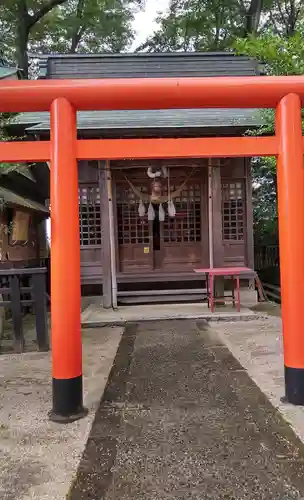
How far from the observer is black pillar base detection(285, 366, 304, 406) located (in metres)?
3.74

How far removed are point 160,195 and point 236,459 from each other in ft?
22.7

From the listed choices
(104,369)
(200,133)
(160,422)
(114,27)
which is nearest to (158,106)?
(160,422)

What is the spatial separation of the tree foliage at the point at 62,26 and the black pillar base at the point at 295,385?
17.3 meters

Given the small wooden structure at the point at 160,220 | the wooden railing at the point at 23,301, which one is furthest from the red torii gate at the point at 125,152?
the small wooden structure at the point at 160,220

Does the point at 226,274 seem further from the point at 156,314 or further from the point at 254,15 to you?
the point at 254,15

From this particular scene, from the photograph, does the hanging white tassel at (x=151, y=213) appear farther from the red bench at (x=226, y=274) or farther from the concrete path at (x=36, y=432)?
the concrete path at (x=36, y=432)

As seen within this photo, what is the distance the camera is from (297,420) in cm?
343

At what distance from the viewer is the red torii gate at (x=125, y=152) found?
3680 mm

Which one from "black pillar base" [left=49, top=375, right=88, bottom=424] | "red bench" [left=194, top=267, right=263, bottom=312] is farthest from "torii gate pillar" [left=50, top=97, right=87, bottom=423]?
"red bench" [left=194, top=267, right=263, bottom=312]

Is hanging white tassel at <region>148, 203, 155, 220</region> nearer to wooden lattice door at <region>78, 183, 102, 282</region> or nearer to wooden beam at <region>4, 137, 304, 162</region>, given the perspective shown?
wooden lattice door at <region>78, 183, 102, 282</region>

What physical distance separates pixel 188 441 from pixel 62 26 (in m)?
21.3

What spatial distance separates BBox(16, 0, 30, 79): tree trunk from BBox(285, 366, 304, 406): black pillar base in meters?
17.5

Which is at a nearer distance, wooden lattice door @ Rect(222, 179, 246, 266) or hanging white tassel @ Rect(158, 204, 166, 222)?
hanging white tassel @ Rect(158, 204, 166, 222)

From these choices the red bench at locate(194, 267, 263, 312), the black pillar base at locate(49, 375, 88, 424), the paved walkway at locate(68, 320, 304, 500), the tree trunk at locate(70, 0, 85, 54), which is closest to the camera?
the paved walkway at locate(68, 320, 304, 500)
